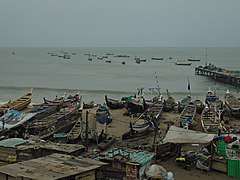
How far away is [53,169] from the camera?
31.8 feet

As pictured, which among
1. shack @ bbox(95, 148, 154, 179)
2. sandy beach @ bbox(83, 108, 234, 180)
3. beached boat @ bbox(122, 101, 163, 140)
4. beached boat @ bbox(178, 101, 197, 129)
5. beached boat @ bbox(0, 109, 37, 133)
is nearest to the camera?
shack @ bbox(95, 148, 154, 179)

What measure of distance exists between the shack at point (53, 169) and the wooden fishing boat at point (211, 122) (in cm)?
951

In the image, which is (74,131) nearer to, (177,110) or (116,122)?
(116,122)

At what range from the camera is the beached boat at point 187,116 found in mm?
20281

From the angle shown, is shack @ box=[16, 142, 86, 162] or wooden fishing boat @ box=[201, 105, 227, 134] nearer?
shack @ box=[16, 142, 86, 162]

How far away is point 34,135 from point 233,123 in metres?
13.0

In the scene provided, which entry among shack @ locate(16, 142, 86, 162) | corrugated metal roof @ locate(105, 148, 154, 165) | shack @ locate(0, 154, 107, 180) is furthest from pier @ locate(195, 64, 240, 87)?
shack @ locate(0, 154, 107, 180)

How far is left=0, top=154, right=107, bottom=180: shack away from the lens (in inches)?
366

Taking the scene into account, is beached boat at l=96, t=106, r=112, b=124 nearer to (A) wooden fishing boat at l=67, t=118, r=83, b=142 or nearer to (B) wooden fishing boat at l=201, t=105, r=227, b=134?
(A) wooden fishing boat at l=67, t=118, r=83, b=142


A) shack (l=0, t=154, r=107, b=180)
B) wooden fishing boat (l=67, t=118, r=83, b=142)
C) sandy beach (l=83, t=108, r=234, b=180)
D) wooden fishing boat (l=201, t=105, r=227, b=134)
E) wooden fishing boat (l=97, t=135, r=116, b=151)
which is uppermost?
shack (l=0, t=154, r=107, b=180)

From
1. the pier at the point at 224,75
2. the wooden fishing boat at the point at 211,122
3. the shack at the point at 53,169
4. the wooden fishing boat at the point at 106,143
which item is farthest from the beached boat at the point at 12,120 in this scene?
the pier at the point at 224,75

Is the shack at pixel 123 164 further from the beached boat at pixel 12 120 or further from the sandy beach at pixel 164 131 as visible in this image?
the beached boat at pixel 12 120

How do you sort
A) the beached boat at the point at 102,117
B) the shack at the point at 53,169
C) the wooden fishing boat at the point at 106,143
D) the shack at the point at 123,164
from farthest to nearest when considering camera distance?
the beached boat at the point at 102,117
the wooden fishing boat at the point at 106,143
the shack at the point at 123,164
the shack at the point at 53,169

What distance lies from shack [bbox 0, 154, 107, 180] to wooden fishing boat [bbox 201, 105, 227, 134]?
9.51 meters
